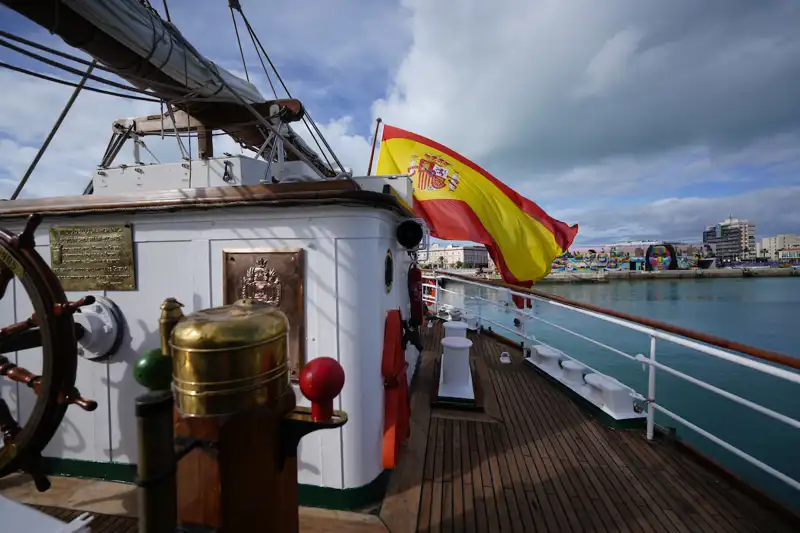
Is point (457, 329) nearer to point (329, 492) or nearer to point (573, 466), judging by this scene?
point (573, 466)

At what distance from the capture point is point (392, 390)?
2.43 meters

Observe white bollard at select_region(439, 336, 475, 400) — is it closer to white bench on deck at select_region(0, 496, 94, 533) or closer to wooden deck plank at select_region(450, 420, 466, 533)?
wooden deck plank at select_region(450, 420, 466, 533)

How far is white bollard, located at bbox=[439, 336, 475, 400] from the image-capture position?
354 cm

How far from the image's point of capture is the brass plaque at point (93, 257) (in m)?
2.49

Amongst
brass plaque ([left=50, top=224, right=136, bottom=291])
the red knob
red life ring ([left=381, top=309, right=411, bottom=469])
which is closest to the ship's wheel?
brass plaque ([left=50, top=224, right=136, bottom=291])

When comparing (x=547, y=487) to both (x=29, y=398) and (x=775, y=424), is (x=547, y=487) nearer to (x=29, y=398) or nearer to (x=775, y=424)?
(x=29, y=398)

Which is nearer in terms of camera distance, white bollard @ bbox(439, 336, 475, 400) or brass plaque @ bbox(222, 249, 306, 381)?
brass plaque @ bbox(222, 249, 306, 381)

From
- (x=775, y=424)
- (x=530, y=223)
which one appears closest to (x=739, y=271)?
(x=775, y=424)

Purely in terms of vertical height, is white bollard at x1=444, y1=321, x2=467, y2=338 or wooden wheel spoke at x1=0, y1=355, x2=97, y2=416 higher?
wooden wheel spoke at x1=0, y1=355, x2=97, y2=416

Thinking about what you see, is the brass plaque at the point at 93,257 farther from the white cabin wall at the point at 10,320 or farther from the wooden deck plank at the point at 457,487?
the wooden deck plank at the point at 457,487

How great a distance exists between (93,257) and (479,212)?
507 centimetres

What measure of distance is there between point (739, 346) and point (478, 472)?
185 centimetres

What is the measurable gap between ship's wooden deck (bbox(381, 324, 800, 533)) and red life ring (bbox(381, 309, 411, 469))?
→ 28 cm

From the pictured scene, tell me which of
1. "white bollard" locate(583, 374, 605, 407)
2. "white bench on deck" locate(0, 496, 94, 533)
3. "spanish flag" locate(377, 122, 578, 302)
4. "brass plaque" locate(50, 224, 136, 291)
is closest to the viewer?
"white bench on deck" locate(0, 496, 94, 533)
